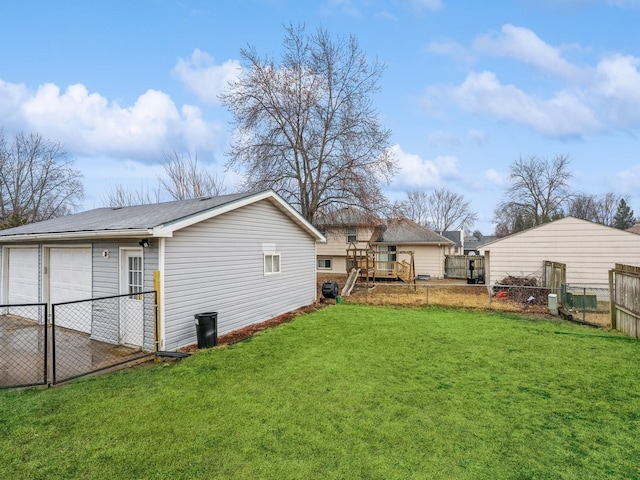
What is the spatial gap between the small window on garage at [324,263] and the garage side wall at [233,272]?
12314mm

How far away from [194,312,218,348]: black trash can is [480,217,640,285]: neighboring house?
44.4ft

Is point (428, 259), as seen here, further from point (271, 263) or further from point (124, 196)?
point (124, 196)

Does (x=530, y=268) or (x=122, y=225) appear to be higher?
(x=122, y=225)

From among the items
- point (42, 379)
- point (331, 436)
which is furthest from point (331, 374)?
point (42, 379)

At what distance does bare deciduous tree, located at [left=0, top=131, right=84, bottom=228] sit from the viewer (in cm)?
2539

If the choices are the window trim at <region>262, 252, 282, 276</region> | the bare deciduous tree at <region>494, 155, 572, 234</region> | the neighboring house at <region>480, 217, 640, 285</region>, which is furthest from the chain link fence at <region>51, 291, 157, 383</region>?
the bare deciduous tree at <region>494, 155, 572, 234</region>

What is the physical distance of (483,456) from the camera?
335cm

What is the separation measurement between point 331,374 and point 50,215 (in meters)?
32.6

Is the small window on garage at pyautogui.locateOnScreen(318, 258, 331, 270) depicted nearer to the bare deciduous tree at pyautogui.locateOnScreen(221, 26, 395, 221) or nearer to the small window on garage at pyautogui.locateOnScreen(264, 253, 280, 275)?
the bare deciduous tree at pyautogui.locateOnScreen(221, 26, 395, 221)

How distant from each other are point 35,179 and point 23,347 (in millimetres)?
27358

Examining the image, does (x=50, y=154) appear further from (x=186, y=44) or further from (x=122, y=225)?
(x=122, y=225)

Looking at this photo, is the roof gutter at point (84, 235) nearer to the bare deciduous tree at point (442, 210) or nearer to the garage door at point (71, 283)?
the garage door at point (71, 283)

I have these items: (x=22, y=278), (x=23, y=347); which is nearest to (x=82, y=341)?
(x=23, y=347)

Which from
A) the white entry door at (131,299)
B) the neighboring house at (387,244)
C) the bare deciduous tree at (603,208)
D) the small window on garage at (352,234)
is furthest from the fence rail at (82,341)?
the bare deciduous tree at (603,208)
